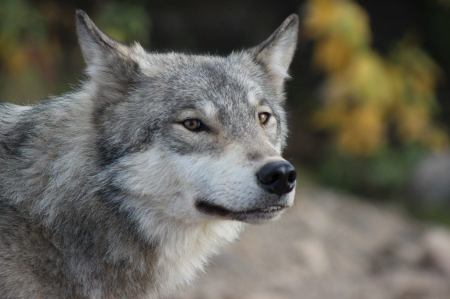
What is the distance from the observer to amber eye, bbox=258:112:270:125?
3.93 metres

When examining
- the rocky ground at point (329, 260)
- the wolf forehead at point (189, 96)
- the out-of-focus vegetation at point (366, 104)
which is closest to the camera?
the wolf forehead at point (189, 96)

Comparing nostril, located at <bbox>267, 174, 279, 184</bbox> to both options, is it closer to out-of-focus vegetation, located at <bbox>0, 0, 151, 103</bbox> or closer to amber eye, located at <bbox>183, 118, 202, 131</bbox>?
amber eye, located at <bbox>183, 118, 202, 131</bbox>

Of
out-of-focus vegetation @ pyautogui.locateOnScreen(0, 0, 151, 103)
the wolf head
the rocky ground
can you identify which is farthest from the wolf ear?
out-of-focus vegetation @ pyautogui.locateOnScreen(0, 0, 151, 103)

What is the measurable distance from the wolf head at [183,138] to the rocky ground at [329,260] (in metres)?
1.94

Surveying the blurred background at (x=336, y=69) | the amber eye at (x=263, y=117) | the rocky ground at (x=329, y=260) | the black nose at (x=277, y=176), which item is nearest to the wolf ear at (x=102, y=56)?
the amber eye at (x=263, y=117)

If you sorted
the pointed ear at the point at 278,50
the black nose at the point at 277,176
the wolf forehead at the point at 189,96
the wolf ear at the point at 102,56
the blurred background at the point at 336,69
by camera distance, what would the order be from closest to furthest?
the black nose at the point at 277,176
the wolf ear at the point at 102,56
the wolf forehead at the point at 189,96
the pointed ear at the point at 278,50
the blurred background at the point at 336,69

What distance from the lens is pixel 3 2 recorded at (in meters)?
6.07

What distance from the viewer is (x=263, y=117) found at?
395 cm

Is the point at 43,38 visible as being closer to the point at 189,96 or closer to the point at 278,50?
the point at 278,50

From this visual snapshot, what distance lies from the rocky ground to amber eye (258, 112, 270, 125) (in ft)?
5.74

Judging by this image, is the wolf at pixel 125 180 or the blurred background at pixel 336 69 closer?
the wolf at pixel 125 180

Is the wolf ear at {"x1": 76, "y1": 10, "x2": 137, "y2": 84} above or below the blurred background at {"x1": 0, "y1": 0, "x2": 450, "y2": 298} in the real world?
above

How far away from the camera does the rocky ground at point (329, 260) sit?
6086mm

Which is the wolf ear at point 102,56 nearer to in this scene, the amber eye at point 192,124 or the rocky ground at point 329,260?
the amber eye at point 192,124
